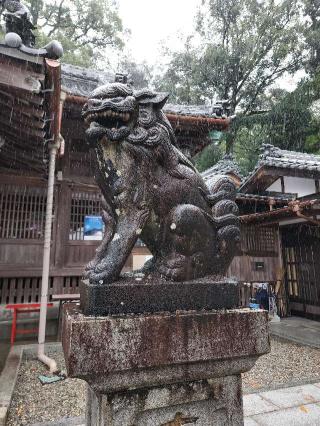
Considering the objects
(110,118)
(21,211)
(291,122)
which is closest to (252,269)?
(21,211)

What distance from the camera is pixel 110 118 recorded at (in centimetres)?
209

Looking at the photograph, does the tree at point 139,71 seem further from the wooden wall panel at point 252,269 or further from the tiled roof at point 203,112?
the wooden wall panel at point 252,269

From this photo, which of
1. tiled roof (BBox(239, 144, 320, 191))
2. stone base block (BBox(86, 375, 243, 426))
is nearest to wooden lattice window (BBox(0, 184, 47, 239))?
stone base block (BBox(86, 375, 243, 426))

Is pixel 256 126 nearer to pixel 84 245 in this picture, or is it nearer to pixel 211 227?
pixel 84 245

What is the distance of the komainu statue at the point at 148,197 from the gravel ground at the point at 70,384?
124 inches

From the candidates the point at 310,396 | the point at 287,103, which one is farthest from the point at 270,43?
the point at 310,396

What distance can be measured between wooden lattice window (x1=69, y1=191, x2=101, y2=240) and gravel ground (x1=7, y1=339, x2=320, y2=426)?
298 cm

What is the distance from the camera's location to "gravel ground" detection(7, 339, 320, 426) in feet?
13.5

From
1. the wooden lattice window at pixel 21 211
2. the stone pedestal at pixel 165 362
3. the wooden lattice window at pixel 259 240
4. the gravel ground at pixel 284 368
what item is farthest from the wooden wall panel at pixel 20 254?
the wooden lattice window at pixel 259 240

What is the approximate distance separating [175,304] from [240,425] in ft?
3.38

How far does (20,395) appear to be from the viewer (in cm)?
465

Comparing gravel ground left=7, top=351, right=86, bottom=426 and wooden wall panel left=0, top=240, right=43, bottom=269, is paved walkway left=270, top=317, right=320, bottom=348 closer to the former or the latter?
gravel ground left=7, top=351, right=86, bottom=426

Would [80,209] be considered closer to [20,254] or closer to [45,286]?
[20,254]

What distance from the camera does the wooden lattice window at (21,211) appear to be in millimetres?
7617
